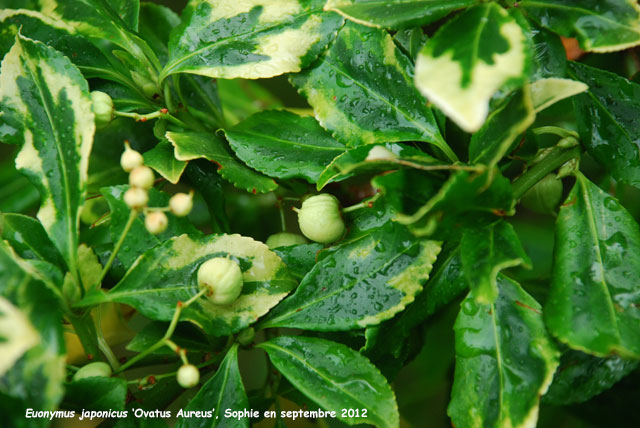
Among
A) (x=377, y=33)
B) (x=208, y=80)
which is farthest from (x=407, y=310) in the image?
(x=208, y=80)

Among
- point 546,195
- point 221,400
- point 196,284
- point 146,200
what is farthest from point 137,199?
point 546,195

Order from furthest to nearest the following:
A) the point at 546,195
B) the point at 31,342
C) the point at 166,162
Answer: the point at 546,195 < the point at 166,162 < the point at 31,342

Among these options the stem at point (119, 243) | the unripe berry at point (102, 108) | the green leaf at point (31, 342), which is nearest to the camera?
the green leaf at point (31, 342)

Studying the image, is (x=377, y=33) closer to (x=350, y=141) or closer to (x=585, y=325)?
(x=350, y=141)

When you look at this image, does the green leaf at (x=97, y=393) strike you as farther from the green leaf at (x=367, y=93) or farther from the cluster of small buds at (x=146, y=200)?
the green leaf at (x=367, y=93)

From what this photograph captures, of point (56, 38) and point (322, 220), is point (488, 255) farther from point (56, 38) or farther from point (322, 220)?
point (56, 38)

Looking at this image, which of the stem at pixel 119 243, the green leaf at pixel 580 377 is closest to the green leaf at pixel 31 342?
the stem at pixel 119 243
